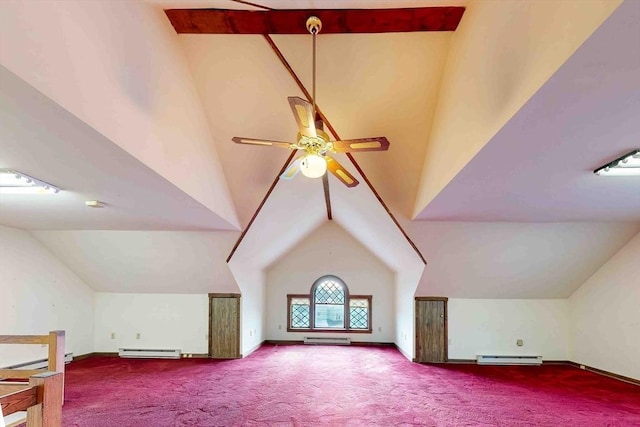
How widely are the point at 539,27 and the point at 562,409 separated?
14.9ft

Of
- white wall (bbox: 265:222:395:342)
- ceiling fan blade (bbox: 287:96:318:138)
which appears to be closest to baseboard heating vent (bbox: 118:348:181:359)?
white wall (bbox: 265:222:395:342)

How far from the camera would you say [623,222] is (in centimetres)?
536

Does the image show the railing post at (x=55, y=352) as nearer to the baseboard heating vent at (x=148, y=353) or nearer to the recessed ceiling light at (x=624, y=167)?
the recessed ceiling light at (x=624, y=167)

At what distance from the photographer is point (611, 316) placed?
6031 mm

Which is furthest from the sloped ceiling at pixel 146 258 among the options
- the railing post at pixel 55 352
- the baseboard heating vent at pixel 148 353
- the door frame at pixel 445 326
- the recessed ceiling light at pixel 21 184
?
the door frame at pixel 445 326

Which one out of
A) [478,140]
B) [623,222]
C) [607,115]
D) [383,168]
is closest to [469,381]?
[623,222]

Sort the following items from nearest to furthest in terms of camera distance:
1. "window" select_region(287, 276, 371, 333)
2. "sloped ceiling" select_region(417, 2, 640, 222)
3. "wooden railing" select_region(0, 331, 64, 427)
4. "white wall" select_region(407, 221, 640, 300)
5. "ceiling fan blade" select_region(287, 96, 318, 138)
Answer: "wooden railing" select_region(0, 331, 64, 427) → "sloped ceiling" select_region(417, 2, 640, 222) → "ceiling fan blade" select_region(287, 96, 318, 138) → "white wall" select_region(407, 221, 640, 300) → "window" select_region(287, 276, 371, 333)

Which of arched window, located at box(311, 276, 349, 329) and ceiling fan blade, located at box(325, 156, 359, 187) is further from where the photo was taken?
arched window, located at box(311, 276, 349, 329)

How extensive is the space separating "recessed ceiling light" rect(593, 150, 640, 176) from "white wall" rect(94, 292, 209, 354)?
21.2 feet

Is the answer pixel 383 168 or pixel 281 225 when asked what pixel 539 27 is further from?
pixel 281 225

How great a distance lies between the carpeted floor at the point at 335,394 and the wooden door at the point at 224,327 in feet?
0.99

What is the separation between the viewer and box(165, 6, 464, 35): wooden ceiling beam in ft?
10.3

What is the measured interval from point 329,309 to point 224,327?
9.27 ft

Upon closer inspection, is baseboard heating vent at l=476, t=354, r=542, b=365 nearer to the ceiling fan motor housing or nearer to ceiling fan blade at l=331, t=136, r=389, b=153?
ceiling fan blade at l=331, t=136, r=389, b=153
